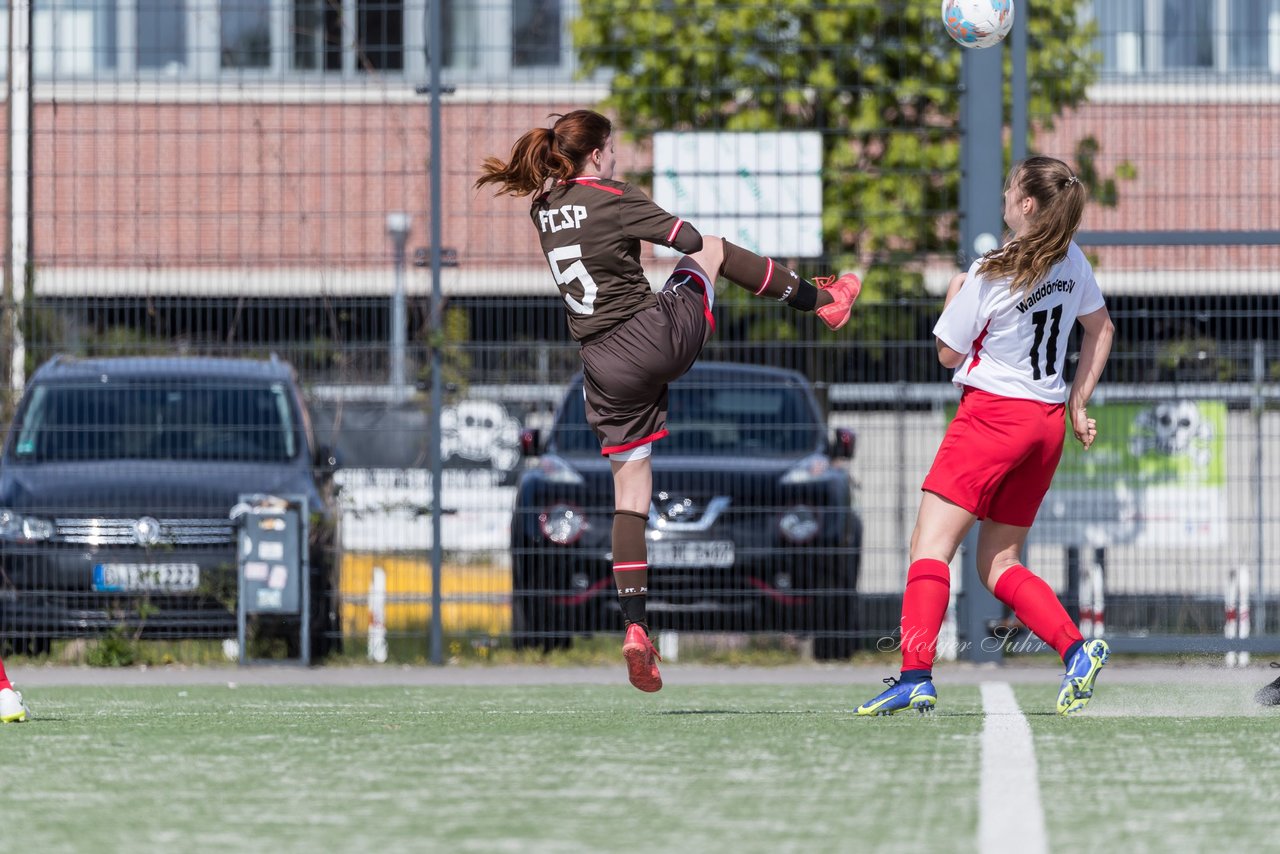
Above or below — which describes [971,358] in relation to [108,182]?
below

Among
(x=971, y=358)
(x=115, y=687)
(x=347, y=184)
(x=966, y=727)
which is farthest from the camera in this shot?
(x=347, y=184)

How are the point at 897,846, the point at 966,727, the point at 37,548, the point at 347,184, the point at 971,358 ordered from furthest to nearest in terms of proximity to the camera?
the point at 347,184 < the point at 37,548 < the point at 971,358 < the point at 966,727 < the point at 897,846

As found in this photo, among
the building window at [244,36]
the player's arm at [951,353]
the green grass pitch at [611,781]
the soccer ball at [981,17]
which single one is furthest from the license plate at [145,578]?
the player's arm at [951,353]

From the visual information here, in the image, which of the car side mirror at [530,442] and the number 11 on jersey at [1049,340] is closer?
the number 11 on jersey at [1049,340]

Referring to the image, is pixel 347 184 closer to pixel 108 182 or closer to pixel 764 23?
pixel 108 182

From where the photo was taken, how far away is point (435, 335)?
10.8 metres

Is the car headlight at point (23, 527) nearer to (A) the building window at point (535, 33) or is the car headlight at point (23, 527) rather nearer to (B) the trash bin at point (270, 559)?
(B) the trash bin at point (270, 559)

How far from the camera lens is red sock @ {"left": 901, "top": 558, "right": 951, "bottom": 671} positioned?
611 centimetres

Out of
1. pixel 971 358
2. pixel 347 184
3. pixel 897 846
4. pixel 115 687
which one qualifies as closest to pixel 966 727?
pixel 971 358

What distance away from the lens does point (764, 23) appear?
11.8 metres

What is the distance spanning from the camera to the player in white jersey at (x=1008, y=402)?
6.11 m

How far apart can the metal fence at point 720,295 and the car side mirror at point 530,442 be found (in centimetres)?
14

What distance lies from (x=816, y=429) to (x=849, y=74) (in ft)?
7.59

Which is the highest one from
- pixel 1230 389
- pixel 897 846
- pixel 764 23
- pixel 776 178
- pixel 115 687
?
pixel 764 23
